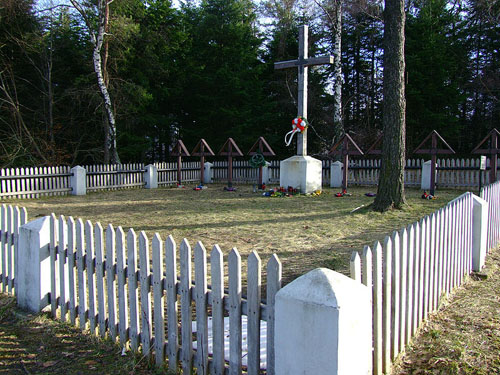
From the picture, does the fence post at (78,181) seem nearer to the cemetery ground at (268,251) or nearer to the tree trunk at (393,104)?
the cemetery ground at (268,251)

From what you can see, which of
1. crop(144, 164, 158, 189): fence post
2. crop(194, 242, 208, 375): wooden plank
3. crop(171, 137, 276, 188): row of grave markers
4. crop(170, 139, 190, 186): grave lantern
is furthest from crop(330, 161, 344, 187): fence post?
crop(194, 242, 208, 375): wooden plank

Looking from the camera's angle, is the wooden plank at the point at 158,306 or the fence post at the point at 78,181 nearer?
the wooden plank at the point at 158,306

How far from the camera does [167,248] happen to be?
10.0ft

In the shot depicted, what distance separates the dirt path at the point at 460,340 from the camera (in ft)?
9.95

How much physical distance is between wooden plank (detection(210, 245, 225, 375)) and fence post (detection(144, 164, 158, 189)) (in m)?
15.8

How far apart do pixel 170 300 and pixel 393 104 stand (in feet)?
25.3

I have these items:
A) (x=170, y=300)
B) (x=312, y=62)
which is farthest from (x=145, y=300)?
(x=312, y=62)

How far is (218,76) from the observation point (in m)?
24.7

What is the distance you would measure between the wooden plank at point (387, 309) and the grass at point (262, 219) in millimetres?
1977

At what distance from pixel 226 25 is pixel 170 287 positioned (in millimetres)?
24251

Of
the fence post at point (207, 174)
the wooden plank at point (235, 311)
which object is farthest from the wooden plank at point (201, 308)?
the fence post at point (207, 174)

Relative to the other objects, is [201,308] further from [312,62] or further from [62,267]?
[312,62]

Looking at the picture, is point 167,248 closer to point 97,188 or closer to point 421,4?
point 97,188

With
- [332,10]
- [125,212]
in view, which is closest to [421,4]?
[332,10]
